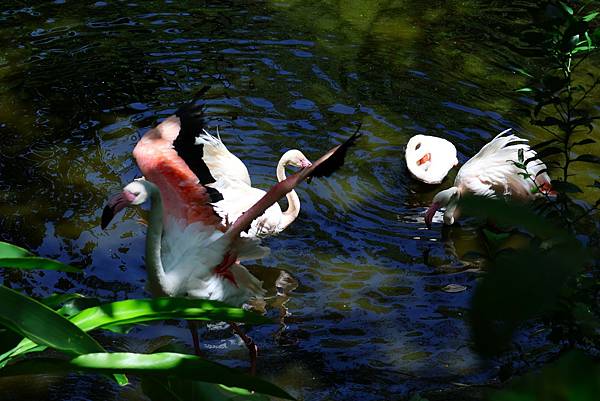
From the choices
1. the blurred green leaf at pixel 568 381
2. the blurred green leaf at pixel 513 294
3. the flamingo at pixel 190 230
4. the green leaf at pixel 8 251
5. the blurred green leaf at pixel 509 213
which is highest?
the blurred green leaf at pixel 509 213

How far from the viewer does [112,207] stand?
3.28 metres

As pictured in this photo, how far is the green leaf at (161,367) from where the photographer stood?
1.88 meters

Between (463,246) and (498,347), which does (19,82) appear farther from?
(498,347)

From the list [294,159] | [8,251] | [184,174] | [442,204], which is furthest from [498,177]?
[8,251]

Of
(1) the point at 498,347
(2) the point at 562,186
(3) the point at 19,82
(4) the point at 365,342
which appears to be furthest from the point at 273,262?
(1) the point at 498,347

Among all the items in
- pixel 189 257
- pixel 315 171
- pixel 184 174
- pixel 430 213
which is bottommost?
pixel 430 213

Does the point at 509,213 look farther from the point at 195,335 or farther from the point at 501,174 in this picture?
the point at 501,174

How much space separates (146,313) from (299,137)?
11.0ft

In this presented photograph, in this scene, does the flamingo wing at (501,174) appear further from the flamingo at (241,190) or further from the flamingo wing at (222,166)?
the flamingo wing at (222,166)

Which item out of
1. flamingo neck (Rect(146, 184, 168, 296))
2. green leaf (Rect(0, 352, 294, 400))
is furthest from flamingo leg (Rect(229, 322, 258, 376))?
green leaf (Rect(0, 352, 294, 400))

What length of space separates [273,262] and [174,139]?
1.00 meters

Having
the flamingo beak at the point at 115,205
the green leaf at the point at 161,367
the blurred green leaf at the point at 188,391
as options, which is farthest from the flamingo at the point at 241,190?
the green leaf at the point at 161,367

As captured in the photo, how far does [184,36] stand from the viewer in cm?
668

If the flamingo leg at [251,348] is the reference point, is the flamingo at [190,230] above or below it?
above
